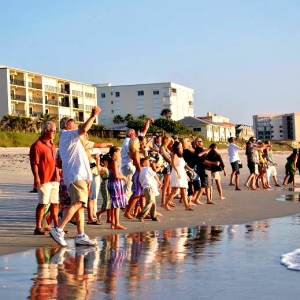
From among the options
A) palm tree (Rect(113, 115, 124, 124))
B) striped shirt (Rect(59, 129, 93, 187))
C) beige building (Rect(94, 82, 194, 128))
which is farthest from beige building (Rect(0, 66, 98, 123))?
striped shirt (Rect(59, 129, 93, 187))

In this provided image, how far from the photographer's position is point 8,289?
641cm

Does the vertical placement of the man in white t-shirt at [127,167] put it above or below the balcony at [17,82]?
below

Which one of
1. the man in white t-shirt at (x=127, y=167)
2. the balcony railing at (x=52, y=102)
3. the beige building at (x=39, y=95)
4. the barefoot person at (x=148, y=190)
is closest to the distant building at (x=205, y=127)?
the beige building at (x=39, y=95)

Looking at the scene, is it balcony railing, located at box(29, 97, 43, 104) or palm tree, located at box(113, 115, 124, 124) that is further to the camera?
palm tree, located at box(113, 115, 124, 124)

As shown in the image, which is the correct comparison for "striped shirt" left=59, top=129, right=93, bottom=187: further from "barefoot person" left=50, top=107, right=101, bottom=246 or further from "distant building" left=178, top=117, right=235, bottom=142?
"distant building" left=178, top=117, right=235, bottom=142

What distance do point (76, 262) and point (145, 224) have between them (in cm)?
418

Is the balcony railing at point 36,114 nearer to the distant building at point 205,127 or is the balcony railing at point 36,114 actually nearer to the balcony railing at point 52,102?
the balcony railing at point 52,102

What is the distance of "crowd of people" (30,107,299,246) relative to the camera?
9.40 metres

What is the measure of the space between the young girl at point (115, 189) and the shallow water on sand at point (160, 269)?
75cm

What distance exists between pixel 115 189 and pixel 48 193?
1.43m

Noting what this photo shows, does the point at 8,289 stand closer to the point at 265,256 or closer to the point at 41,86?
the point at 265,256

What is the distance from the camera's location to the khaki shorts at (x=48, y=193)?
10.2m

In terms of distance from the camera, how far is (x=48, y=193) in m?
10.3

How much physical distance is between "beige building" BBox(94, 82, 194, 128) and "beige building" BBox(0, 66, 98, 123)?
2613 centimetres
